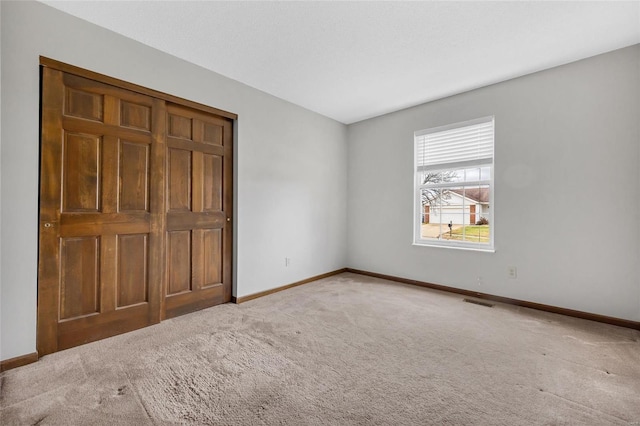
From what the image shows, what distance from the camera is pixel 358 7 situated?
2127 mm

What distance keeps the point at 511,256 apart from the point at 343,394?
2.75m

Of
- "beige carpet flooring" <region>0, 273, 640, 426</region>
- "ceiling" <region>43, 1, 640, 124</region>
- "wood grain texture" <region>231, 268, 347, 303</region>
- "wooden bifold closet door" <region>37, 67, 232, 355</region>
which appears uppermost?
"ceiling" <region>43, 1, 640, 124</region>

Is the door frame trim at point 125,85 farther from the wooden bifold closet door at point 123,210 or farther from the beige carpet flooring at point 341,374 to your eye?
the beige carpet flooring at point 341,374

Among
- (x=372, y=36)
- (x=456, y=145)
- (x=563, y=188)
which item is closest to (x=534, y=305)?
(x=563, y=188)

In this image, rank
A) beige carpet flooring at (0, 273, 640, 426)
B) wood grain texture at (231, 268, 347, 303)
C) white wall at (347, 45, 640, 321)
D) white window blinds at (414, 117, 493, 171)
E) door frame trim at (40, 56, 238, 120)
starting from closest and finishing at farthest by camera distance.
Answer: beige carpet flooring at (0, 273, 640, 426)
door frame trim at (40, 56, 238, 120)
white wall at (347, 45, 640, 321)
wood grain texture at (231, 268, 347, 303)
white window blinds at (414, 117, 493, 171)

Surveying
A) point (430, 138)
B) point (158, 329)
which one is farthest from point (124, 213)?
point (430, 138)

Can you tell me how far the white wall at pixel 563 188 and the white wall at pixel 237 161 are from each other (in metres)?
1.69

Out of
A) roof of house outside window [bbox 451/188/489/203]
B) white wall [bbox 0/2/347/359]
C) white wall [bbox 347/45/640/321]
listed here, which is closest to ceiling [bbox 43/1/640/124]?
white wall [bbox 0/2/347/359]

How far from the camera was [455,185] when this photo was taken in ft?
12.7

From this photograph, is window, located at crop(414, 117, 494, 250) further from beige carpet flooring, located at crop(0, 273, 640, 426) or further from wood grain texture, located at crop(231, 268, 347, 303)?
wood grain texture, located at crop(231, 268, 347, 303)

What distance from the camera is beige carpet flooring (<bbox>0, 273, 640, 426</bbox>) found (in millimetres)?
1531

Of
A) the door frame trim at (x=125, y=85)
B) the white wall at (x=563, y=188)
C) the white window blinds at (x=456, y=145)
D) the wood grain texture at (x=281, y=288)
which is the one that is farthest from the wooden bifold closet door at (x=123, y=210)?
the white wall at (x=563, y=188)

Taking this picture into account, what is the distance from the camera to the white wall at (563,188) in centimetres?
269

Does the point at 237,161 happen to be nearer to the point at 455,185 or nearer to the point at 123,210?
the point at 123,210
